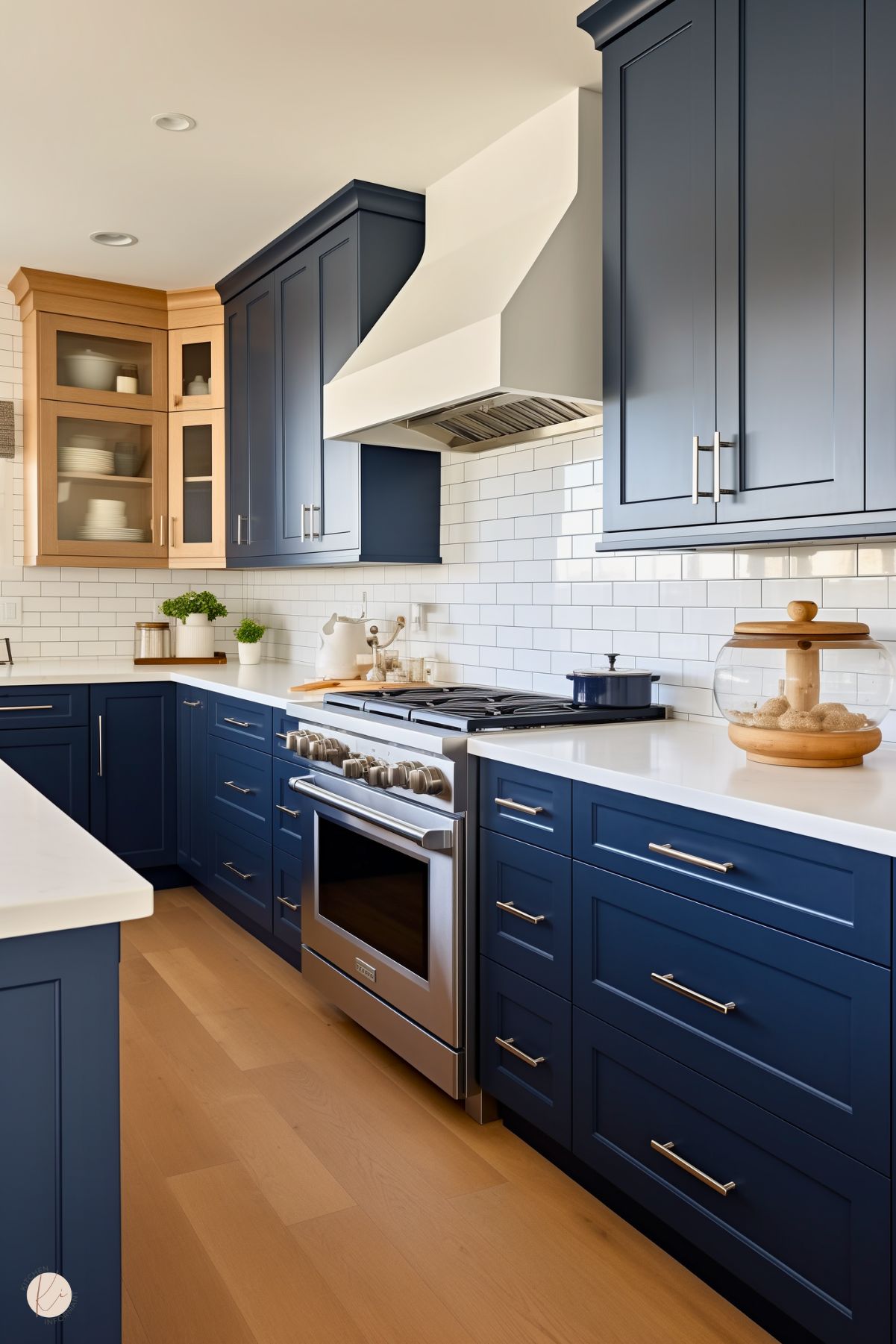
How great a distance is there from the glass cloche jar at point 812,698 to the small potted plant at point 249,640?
3.03 m

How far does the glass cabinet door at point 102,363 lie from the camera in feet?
15.3

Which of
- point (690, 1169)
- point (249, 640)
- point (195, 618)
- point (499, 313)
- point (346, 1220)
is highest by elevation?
point (499, 313)

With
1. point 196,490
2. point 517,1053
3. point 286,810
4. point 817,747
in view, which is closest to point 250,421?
point 196,490

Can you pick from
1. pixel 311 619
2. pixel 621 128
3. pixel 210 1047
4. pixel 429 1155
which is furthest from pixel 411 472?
pixel 429 1155

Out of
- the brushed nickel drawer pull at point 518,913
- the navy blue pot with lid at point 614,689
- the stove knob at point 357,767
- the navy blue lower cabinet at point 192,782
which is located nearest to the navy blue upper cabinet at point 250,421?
the navy blue lower cabinet at point 192,782

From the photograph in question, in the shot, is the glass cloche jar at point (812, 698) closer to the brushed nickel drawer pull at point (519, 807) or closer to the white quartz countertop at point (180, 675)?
the brushed nickel drawer pull at point (519, 807)

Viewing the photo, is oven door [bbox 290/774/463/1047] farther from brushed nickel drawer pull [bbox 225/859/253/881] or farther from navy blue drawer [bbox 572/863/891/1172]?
brushed nickel drawer pull [bbox 225/859/253/881]

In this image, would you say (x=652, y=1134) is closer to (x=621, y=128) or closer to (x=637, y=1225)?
(x=637, y=1225)

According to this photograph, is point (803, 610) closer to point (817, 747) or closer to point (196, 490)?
point (817, 747)

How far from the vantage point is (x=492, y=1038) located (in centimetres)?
248

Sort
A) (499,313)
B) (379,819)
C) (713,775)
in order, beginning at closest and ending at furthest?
(713,775) → (499,313) → (379,819)

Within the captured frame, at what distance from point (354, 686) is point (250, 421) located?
1.53 m

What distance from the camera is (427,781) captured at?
8.23 ft

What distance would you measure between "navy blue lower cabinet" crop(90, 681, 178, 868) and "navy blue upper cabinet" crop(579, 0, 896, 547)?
8.36 ft
